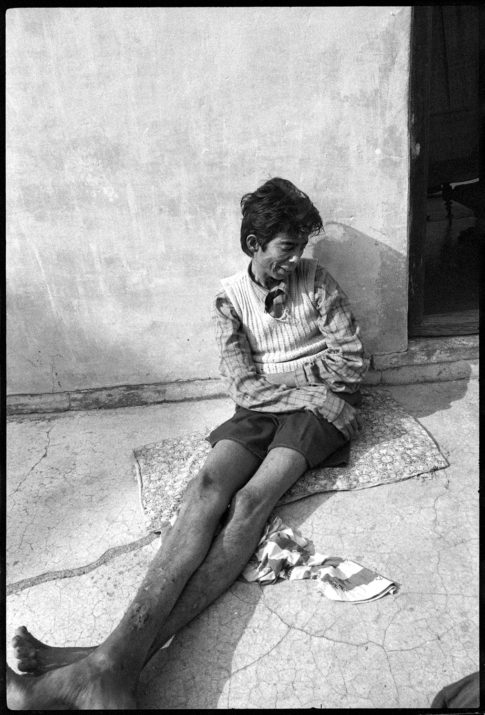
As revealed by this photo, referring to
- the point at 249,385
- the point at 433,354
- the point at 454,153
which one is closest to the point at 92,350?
the point at 249,385

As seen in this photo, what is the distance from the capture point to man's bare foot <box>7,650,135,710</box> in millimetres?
1555

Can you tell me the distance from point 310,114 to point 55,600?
7.41 ft

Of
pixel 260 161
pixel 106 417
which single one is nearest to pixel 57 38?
pixel 260 161

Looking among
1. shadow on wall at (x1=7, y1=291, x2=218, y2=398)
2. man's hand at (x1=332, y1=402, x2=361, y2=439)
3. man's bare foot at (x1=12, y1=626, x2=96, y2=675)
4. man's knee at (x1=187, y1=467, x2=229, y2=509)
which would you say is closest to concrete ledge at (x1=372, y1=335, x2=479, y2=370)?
man's hand at (x1=332, y1=402, x2=361, y2=439)

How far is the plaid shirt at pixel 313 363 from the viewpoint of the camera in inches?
99.5

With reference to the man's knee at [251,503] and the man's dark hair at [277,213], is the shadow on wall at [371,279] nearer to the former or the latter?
the man's dark hair at [277,213]

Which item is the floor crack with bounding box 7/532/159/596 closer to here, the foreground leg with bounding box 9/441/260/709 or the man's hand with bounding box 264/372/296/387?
the foreground leg with bounding box 9/441/260/709

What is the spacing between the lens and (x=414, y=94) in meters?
2.71

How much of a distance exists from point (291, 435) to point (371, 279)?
104cm

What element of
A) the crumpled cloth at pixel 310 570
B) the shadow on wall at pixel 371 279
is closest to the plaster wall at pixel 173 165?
the shadow on wall at pixel 371 279

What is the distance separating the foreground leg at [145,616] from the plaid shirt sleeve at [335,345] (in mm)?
557

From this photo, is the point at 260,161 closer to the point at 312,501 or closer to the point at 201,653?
the point at 312,501

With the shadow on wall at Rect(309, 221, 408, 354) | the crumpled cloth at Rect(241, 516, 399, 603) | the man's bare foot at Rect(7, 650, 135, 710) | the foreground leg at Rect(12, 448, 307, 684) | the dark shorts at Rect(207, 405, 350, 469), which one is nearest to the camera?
the man's bare foot at Rect(7, 650, 135, 710)

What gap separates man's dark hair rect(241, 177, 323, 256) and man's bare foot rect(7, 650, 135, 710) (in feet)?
5.30
